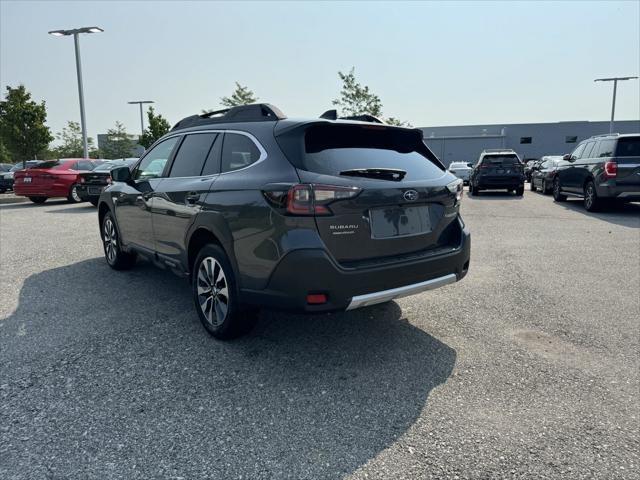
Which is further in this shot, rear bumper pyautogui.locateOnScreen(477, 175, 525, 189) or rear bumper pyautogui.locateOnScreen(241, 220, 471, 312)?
rear bumper pyautogui.locateOnScreen(477, 175, 525, 189)

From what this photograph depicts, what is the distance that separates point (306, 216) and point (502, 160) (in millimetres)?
16232

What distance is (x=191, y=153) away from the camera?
172 inches

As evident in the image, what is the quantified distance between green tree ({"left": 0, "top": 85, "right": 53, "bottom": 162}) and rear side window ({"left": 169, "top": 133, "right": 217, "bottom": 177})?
2950 centimetres

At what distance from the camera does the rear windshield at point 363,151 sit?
10.5 ft

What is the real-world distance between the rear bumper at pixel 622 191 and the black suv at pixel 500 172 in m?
5.98

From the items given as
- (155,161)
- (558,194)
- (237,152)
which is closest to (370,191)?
(237,152)

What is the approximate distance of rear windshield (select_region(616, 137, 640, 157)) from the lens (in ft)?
36.2

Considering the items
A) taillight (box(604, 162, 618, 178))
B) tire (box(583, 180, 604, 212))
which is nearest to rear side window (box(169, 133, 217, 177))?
taillight (box(604, 162, 618, 178))

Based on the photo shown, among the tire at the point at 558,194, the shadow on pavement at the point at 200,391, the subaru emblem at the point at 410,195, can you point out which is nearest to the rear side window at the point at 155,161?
the shadow on pavement at the point at 200,391

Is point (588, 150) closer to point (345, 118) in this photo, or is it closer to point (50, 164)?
point (345, 118)

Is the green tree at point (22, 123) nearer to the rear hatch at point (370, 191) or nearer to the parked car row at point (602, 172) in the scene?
the parked car row at point (602, 172)

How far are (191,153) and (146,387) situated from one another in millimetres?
2200

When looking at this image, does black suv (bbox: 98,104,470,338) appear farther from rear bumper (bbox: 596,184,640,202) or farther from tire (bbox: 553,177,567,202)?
tire (bbox: 553,177,567,202)

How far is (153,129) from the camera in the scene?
40188mm
